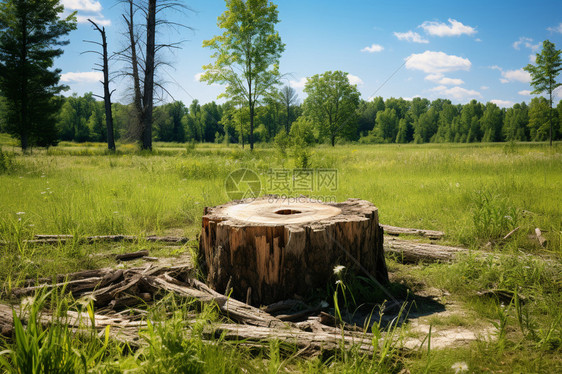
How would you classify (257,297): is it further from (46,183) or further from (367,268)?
Answer: (46,183)

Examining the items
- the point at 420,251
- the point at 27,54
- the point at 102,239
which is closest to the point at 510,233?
the point at 420,251

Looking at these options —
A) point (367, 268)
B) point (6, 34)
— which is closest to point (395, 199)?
point (367, 268)

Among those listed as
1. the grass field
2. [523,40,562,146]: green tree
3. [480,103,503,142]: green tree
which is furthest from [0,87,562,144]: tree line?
the grass field

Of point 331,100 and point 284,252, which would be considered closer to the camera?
point 284,252

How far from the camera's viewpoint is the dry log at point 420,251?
144 inches

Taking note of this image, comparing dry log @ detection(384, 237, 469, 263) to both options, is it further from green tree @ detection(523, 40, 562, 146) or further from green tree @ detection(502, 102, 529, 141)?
green tree @ detection(502, 102, 529, 141)

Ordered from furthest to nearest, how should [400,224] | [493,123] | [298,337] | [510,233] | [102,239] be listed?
[493,123] → [400,224] → [102,239] → [510,233] → [298,337]

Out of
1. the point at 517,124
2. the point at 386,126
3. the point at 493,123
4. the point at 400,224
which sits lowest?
the point at 400,224

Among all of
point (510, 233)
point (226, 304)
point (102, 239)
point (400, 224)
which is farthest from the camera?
point (400, 224)

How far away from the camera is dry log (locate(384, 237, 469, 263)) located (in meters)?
3.66

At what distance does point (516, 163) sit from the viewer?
33.9 feet

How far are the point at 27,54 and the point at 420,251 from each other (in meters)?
25.0

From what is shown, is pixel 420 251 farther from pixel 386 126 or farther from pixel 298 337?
pixel 386 126

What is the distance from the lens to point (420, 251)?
3.84 meters
